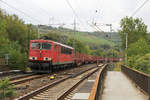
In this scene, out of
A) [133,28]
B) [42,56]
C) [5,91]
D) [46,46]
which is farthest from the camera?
[133,28]

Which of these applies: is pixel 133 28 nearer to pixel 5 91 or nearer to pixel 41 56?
pixel 41 56

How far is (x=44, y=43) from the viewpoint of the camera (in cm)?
2086

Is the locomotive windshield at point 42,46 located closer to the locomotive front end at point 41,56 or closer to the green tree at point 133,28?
the locomotive front end at point 41,56

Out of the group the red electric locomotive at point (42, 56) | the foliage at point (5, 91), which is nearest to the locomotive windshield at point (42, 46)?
Result: the red electric locomotive at point (42, 56)

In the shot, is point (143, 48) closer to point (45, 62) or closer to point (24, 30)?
point (45, 62)

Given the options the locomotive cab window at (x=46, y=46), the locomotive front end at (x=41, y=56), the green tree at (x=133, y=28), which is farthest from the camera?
the green tree at (x=133, y=28)

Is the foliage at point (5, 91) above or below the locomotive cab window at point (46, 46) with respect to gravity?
below

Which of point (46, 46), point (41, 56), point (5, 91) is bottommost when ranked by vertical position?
point (5, 91)

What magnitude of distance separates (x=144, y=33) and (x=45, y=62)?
33.3 m

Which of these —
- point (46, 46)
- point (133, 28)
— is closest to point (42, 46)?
point (46, 46)

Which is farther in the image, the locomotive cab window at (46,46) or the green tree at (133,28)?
the green tree at (133,28)

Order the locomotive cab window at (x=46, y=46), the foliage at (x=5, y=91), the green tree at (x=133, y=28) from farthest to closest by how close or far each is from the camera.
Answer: the green tree at (x=133, y=28)
the locomotive cab window at (x=46, y=46)
the foliage at (x=5, y=91)

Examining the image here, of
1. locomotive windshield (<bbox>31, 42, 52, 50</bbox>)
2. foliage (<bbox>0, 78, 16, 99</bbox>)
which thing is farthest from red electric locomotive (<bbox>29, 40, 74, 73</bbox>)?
foliage (<bbox>0, 78, 16, 99</bbox>)

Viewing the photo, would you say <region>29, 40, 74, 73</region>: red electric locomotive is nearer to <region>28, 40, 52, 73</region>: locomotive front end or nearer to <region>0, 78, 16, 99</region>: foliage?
<region>28, 40, 52, 73</region>: locomotive front end
